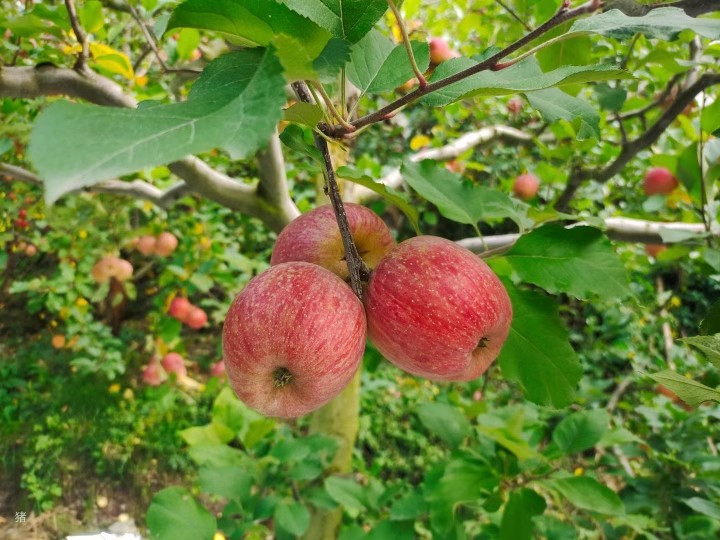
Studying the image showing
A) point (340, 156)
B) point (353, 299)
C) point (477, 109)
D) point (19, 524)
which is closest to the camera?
point (353, 299)

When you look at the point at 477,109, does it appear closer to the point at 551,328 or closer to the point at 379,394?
the point at 379,394

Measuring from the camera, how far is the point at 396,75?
60 cm

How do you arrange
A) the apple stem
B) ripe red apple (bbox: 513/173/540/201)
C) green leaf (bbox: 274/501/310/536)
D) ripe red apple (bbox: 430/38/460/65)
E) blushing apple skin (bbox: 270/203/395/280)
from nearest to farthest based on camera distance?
the apple stem
blushing apple skin (bbox: 270/203/395/280)
green leaf (bbox: 274/501/310/536)
ripe red apple (bbox: 430/38/460/65)
ripe red apple (bbox: 513/173/540/201)

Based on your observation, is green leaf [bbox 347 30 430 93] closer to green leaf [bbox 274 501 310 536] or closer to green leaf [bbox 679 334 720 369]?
green leaf [bbox 679 334 720 369]

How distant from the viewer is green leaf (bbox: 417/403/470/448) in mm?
1219

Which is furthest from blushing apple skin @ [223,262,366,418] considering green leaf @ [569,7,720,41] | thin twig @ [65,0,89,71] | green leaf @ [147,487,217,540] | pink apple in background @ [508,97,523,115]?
pink apple in background @ [508,97,523,115]

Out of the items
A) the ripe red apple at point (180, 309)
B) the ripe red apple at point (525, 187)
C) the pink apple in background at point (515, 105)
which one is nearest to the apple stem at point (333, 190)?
the ripe red apple at point (525, 187)

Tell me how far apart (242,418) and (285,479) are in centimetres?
19

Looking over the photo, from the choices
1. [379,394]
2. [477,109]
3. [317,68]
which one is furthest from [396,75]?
[379,394]

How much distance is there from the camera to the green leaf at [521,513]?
931 mm

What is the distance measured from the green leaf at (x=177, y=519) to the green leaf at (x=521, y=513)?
0.55 m

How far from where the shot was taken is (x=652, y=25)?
412 mm

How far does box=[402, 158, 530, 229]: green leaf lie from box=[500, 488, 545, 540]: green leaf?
527 mm

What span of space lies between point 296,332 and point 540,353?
364 millimetres
